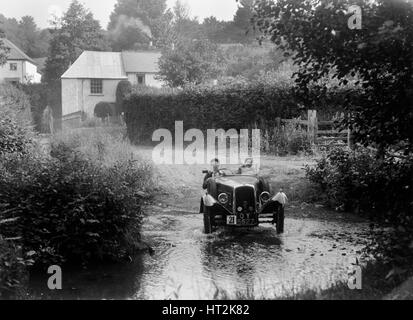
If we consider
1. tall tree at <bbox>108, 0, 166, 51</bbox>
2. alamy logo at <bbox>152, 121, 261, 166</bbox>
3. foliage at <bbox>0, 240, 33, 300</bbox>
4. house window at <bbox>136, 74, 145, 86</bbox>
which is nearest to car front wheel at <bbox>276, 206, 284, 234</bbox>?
foliage at <bbox>0, 240, 33, 300</bbox>

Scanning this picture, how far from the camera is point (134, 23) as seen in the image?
63.6 metres

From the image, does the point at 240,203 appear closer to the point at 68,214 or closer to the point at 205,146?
the point at 68,214

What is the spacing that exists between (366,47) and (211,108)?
2073cm

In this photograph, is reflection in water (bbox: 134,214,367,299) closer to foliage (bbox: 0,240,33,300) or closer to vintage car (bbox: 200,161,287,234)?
vintage car (bbox: 200,161,287,234)

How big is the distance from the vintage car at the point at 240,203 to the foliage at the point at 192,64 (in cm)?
2589

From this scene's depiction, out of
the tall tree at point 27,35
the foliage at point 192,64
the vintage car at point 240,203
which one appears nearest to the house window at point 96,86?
the foliage at point 192,64

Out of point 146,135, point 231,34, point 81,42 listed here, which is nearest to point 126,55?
point 81,42

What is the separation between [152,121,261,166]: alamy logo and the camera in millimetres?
21844

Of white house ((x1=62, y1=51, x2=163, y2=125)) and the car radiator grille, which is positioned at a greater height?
white house ((x1=62, y1=51, x2=163, y2=125))

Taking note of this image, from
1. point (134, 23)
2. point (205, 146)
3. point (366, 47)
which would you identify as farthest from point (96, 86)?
point (366, 47)

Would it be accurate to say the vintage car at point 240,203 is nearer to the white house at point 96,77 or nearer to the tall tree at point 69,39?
the white house at point 96,77

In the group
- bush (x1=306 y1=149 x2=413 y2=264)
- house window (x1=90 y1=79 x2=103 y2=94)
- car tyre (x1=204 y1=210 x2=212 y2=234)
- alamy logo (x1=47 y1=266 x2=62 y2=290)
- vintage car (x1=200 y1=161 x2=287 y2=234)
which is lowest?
alamy logo (x1=47 y1=266 x2=62 y2=290)

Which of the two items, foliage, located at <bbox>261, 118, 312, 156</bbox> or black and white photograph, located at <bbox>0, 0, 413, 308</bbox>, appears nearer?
black and white photograph, located at <bbox>0, 0, 413, 308</bbox>

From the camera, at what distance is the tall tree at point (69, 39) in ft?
175
